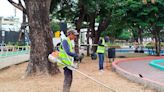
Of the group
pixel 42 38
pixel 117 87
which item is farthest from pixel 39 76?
pixel 117 87

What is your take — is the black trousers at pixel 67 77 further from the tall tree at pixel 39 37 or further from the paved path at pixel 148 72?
the tall tree at pixel 39 37

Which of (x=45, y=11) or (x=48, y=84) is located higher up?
(x=45, y=11)

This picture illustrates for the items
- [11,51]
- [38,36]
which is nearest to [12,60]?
[11,51]

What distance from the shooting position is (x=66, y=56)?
7680 millimetres

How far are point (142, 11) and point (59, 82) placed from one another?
51.4 ft

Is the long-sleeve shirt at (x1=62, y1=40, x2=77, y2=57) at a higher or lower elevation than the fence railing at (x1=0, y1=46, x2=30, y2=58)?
higher

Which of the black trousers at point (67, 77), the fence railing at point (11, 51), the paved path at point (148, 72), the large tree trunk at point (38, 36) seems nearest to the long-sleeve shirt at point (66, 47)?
the black trousers at point (67, 77)

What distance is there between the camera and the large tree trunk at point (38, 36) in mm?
12578

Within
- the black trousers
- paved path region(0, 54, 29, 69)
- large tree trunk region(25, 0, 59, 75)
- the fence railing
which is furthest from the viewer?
the fence railing

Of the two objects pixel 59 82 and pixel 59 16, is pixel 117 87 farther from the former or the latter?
pixel 59 16

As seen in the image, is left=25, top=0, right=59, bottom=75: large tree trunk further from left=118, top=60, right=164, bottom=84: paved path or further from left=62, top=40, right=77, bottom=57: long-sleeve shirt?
left=62, top=40, right=77, bottom=57: long-sleeve shirt

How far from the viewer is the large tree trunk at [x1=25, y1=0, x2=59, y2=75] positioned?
12.6 meters

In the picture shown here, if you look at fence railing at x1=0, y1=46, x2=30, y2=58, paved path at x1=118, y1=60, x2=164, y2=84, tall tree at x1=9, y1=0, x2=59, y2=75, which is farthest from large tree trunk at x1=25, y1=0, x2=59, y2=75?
fence railing at x1=0, y1=46, x2=30, y2=58

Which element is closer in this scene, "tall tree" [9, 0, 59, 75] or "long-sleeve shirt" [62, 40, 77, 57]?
"long-sleeve shirt" [62, 40, 77, 57]
